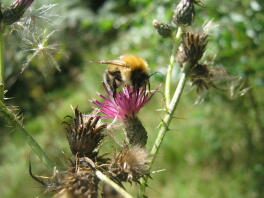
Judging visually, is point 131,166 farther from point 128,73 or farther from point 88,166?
point 128,73

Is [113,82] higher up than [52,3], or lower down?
lower down

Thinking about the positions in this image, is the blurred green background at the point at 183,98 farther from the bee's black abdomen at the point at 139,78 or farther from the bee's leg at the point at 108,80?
the bee's leg at the point at 108,80

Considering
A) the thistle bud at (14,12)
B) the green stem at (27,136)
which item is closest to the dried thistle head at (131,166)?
the green stem at (27,136)

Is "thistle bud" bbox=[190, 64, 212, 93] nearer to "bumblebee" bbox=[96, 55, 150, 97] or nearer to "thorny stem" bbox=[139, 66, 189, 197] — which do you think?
"thorny stem" bbox=[139, 66, 189, 197]

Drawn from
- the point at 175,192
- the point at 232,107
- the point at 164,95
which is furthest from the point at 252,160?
the point at 164,95

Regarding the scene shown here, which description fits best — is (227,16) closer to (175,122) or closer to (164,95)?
(164,95)

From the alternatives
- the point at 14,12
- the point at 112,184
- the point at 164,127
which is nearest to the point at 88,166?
the point at 112,184
